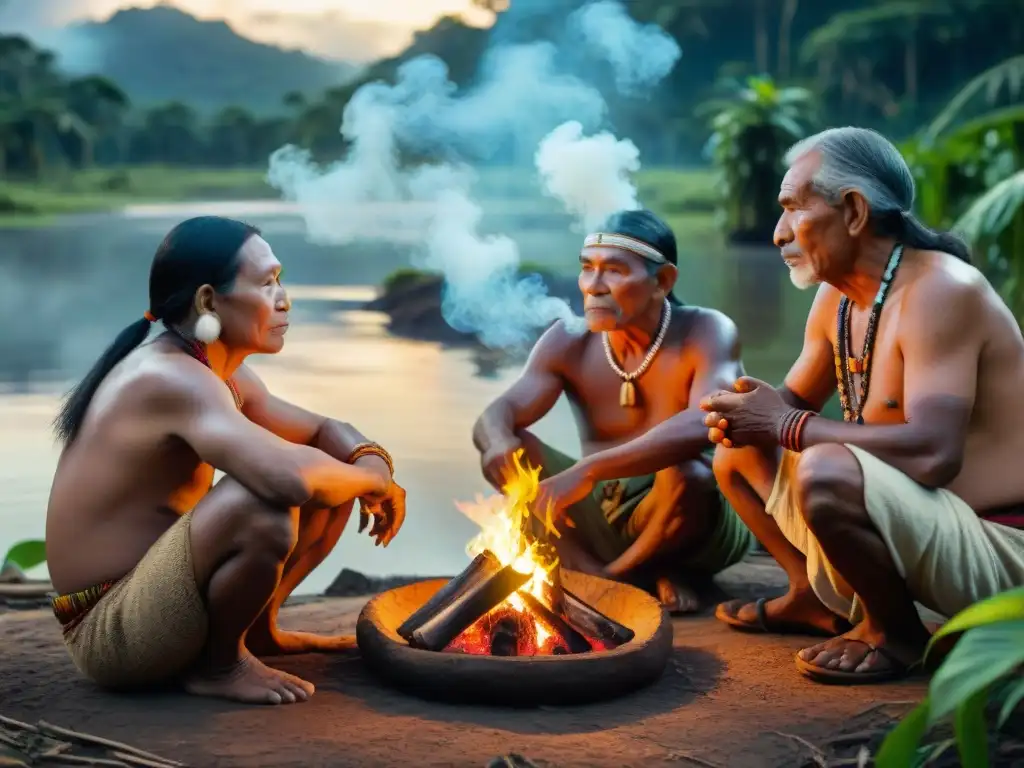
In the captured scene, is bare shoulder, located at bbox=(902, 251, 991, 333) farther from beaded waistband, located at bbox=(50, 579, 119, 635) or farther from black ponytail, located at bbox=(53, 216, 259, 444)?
beaded waistband, located at bbox=(50, 579, 119, 635)

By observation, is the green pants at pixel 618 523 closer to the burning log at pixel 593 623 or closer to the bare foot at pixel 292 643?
the burning log at pixel 593 623

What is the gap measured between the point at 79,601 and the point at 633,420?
1974 mm

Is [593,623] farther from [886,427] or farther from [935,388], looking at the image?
[935,388]

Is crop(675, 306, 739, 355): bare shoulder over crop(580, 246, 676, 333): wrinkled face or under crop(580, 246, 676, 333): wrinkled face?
under

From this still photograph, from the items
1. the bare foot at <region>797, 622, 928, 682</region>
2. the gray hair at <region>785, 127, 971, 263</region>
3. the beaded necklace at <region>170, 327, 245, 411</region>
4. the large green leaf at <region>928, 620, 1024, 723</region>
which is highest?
the gray hair at <region>785, 127, 971, 263</region>

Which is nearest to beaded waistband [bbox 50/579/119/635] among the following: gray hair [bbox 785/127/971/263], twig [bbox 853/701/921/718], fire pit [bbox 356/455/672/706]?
fire pit [bbox 356/455/672/706]

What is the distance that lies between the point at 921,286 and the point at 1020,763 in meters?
1.24

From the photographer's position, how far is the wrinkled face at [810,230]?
11.4 feet

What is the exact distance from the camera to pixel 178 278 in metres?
3.26

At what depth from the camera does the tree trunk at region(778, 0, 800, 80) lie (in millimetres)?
8703

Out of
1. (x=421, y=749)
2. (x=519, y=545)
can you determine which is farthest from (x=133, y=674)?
(x=519, y=545)

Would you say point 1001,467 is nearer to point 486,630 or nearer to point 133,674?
point 486,630

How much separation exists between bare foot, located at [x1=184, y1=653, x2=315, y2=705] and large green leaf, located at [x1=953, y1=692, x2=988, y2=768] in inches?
65.3

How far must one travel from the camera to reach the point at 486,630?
11.6ft
